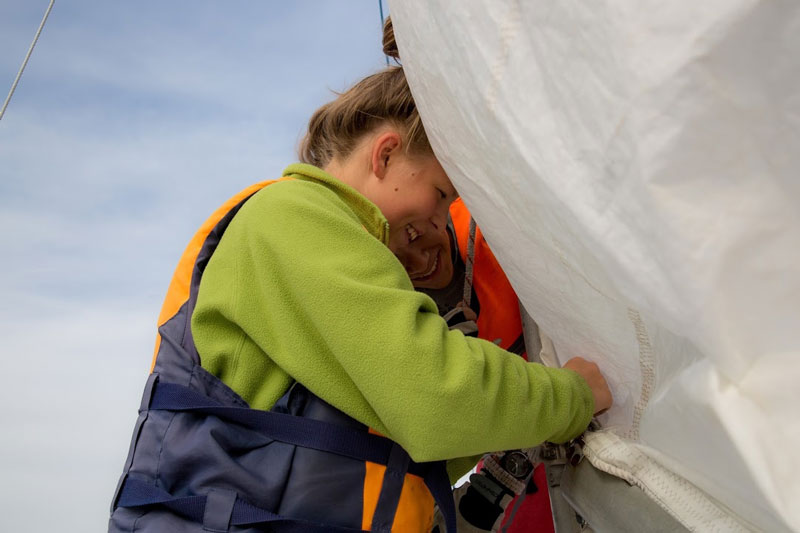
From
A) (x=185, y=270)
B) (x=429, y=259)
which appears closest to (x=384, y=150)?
(x=429, y=259)

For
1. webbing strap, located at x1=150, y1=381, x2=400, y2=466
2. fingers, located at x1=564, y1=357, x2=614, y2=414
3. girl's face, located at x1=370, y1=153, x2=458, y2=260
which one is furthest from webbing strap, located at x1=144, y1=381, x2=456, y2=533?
girl's face, located at x1=370, y1=153, x2=458, y2=260

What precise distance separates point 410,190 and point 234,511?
0.47m

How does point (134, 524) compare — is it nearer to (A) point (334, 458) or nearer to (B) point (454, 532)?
(A) point (334, 458)

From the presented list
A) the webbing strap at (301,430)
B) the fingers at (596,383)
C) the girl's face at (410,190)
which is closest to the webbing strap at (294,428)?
the webbing strap at (301,430)

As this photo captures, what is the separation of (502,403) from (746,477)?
0.25 m

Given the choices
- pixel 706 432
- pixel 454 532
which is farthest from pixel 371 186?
pixel 706 432

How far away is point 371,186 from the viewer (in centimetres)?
98

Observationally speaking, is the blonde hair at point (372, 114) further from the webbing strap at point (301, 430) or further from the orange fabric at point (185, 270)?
the webbing strap at point (301, 430)

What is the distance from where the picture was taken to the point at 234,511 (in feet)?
2.21

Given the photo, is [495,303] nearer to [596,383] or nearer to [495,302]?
[495,302]

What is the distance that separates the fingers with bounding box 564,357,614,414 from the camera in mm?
731

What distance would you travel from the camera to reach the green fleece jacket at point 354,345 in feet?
2.10

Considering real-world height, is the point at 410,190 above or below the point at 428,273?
above

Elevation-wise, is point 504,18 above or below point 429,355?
above
